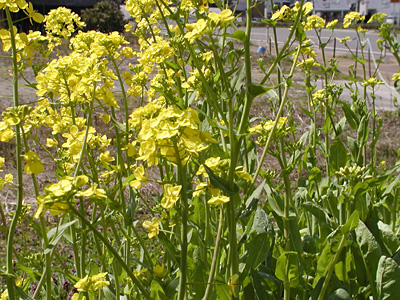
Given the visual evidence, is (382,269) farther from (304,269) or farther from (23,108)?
(23,108)

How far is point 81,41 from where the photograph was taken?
1.88m

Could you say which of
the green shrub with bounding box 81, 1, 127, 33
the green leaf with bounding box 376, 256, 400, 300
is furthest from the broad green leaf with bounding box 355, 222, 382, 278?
the green shrub with bounding box 81, 1, 127, 33

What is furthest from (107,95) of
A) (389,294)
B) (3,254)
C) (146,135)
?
(3,254)

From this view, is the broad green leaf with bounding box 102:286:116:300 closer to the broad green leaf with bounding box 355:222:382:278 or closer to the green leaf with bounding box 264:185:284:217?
the green leaf with bounding box 264:185:284:217

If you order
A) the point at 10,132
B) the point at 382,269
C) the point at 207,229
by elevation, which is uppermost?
the point at 10,132

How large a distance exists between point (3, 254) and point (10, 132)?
1.92 metres

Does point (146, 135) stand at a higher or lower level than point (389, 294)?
higher

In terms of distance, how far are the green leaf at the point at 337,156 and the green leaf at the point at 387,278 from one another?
0.76 m

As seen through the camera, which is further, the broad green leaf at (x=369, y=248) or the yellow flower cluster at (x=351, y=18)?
the yellow flower cluster at (x=351, y=18)

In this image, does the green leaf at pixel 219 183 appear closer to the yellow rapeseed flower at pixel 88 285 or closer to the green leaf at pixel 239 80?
the green leaf at pixel 239 80

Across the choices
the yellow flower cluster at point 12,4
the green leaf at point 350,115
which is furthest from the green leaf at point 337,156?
the yellow flower cluster at point 12,4

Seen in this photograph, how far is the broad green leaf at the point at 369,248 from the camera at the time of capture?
6.09 ft

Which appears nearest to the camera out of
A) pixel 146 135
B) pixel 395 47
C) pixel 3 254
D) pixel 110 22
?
pixel 146 135

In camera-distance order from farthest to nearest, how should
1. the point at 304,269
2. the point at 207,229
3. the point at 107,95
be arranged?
the point at 304,269 < the point at 207,229 < the point at 107,95
